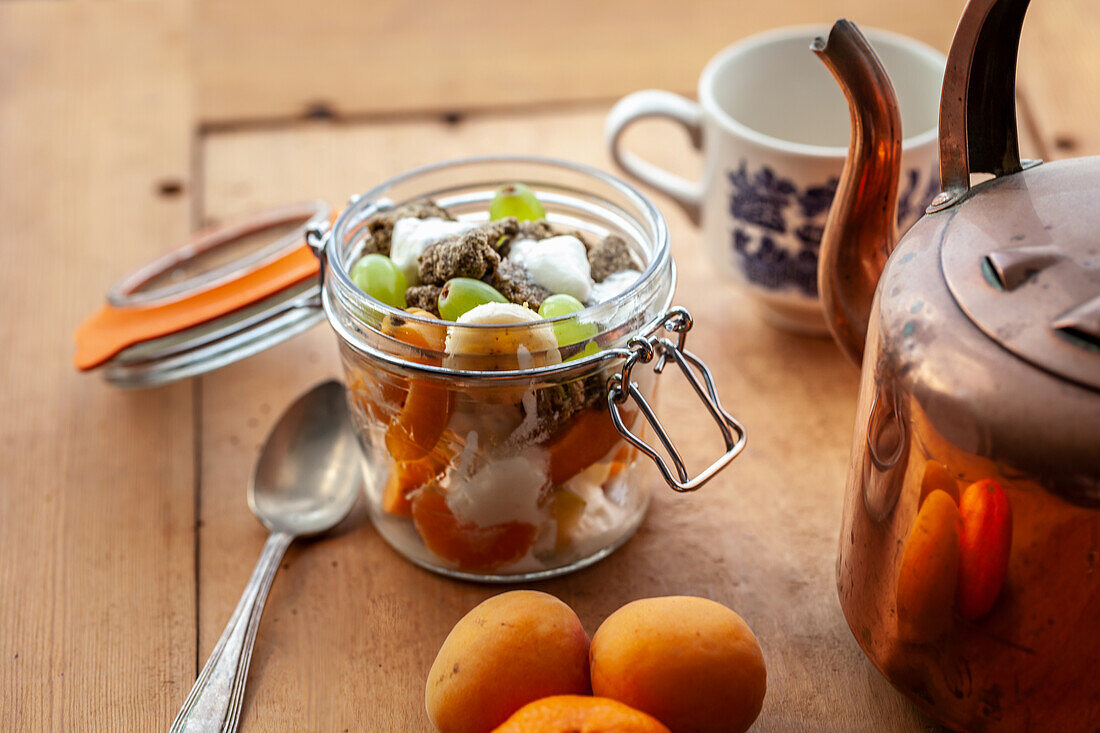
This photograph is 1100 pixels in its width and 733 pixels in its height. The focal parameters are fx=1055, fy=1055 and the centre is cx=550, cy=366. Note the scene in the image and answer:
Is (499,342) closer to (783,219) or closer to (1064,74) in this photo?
(783,219)

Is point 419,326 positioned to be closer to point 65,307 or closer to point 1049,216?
point 1049,216

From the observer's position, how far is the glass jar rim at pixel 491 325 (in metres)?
0.49

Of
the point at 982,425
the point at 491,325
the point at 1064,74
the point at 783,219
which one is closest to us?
the point at 982,425

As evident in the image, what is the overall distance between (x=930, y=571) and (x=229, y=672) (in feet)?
1.09

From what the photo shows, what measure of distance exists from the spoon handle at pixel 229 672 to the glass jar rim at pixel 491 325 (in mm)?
147

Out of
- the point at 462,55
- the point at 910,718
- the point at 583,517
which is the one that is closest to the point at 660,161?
the point at 462,55

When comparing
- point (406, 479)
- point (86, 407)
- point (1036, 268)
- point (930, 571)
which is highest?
point (1036, 268)

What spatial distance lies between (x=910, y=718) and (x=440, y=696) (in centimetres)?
22

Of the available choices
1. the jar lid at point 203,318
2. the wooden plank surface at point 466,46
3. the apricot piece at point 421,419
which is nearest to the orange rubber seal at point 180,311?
the jar lid at point 203,318

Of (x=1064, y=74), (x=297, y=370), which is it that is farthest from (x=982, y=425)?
(x=1064, y=74)

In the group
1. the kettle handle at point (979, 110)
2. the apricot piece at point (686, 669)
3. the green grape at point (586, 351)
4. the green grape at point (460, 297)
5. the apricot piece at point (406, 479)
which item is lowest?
the apricot piece at point (406, 479)

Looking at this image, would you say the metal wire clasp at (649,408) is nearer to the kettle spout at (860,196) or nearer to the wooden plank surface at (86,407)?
the kettle spout at (860,196)

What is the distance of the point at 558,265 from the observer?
21.1 inches

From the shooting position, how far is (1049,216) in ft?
1.32
